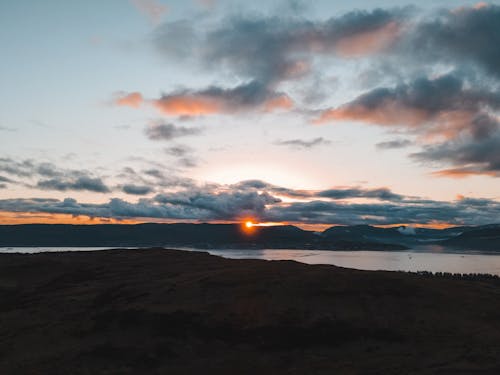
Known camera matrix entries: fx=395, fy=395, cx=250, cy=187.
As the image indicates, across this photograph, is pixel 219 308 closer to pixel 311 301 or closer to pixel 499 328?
pixel 311 301

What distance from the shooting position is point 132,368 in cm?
2488

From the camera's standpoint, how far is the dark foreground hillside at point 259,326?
24.5 m

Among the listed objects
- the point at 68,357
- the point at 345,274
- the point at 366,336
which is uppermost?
the point at 345,274

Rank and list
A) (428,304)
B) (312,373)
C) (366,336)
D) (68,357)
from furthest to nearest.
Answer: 1. (428,304)
2. (366,336)
3. (68,357)
4. (312,373)

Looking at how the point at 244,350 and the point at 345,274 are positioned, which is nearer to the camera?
the point at 244,350

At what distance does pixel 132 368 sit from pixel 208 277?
66.7 ft

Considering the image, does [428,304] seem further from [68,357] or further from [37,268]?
[37,268]

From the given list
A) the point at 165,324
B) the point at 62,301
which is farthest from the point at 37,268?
the point at 165,324

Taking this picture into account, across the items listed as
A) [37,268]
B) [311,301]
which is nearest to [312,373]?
[311,301]

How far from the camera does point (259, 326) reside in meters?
30.3

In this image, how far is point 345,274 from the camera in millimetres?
43562

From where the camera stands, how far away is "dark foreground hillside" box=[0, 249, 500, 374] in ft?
80.3

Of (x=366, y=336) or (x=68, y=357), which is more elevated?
(x=366, y=336)

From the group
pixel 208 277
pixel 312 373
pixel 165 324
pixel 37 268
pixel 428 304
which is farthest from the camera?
pixel 37 268
